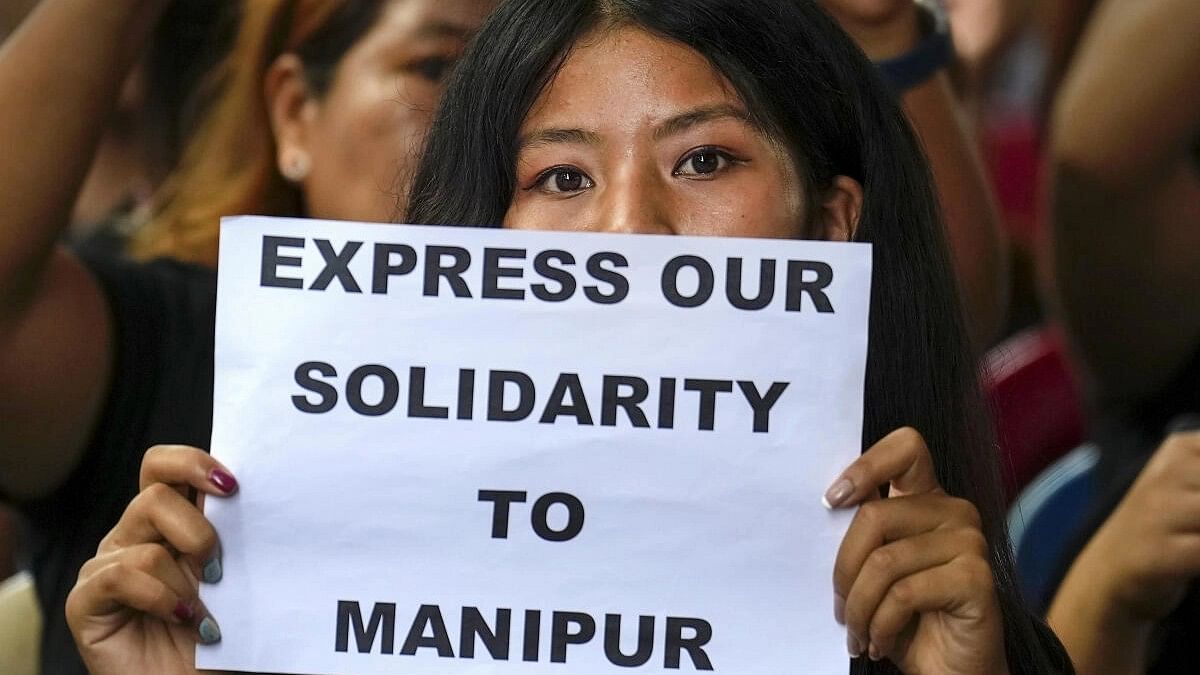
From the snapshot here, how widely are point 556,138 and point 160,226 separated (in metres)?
1.23

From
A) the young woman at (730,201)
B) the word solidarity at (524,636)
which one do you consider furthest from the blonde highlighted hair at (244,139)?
the word solidarity at (524,636)

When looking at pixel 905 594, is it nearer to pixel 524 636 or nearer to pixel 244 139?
pixel 524 636

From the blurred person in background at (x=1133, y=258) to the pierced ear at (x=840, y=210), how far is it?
72cm

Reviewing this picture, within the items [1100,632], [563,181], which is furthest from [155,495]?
[1100,632]

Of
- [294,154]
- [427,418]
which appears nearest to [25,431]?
[294,154]

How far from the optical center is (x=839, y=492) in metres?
1.36

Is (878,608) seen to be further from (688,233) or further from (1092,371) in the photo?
(1092,371)

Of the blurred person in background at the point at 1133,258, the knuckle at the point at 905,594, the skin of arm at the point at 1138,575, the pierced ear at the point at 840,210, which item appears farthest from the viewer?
the blurred person in background at the point at 1133,258

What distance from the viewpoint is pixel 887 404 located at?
5.30 feet

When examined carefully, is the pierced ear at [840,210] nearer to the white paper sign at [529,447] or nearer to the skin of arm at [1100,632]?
the white paper sign at [529,447]

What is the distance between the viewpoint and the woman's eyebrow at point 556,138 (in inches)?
62.9

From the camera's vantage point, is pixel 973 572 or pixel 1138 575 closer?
pixel 973 572

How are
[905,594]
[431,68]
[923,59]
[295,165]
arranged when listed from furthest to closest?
[295,165] → [431,68] → [923,59] → [905,594]

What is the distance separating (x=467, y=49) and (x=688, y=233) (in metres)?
0.45
